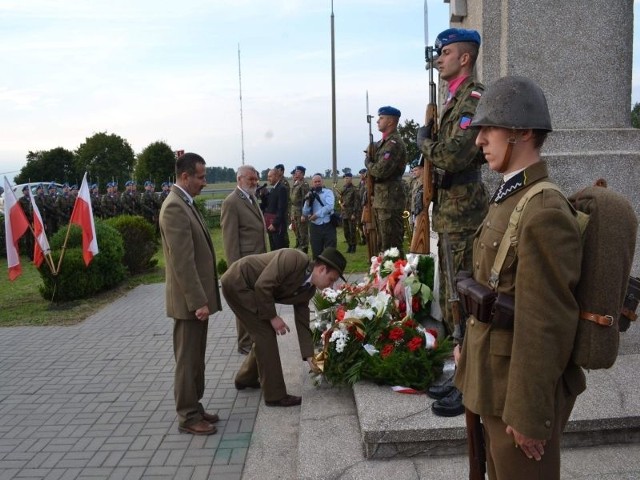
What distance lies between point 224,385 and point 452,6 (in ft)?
13.0

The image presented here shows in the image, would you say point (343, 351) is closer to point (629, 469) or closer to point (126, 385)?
point (629, 469)

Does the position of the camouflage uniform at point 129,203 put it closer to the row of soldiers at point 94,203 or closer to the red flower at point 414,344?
the row of soldiers at point 94,203

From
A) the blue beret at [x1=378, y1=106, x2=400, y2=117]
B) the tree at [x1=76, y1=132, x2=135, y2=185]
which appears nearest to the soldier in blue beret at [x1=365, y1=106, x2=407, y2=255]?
the blue beret at [x1=378, y1=106, x2=400, y2=117]

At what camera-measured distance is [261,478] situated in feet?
11.8

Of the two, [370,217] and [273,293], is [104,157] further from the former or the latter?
[273,293]

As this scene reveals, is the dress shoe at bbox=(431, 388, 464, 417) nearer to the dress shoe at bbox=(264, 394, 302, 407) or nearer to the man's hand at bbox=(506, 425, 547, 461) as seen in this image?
the dress shoe at bbox=(264, 394, 302, 407)

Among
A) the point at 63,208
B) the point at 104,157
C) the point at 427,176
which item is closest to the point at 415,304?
the point at 427,176

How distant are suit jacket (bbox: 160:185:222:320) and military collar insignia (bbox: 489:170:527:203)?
8.48ft

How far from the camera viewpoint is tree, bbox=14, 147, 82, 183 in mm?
33750

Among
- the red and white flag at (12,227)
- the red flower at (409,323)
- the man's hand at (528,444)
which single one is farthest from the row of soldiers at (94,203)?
the man's hand at (528,444)

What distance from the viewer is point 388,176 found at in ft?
22.5

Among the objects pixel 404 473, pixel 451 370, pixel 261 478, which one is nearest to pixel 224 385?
pixel 261 478

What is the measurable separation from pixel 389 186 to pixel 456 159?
3374 mm

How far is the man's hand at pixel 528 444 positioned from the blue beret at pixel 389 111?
522 centimetres
